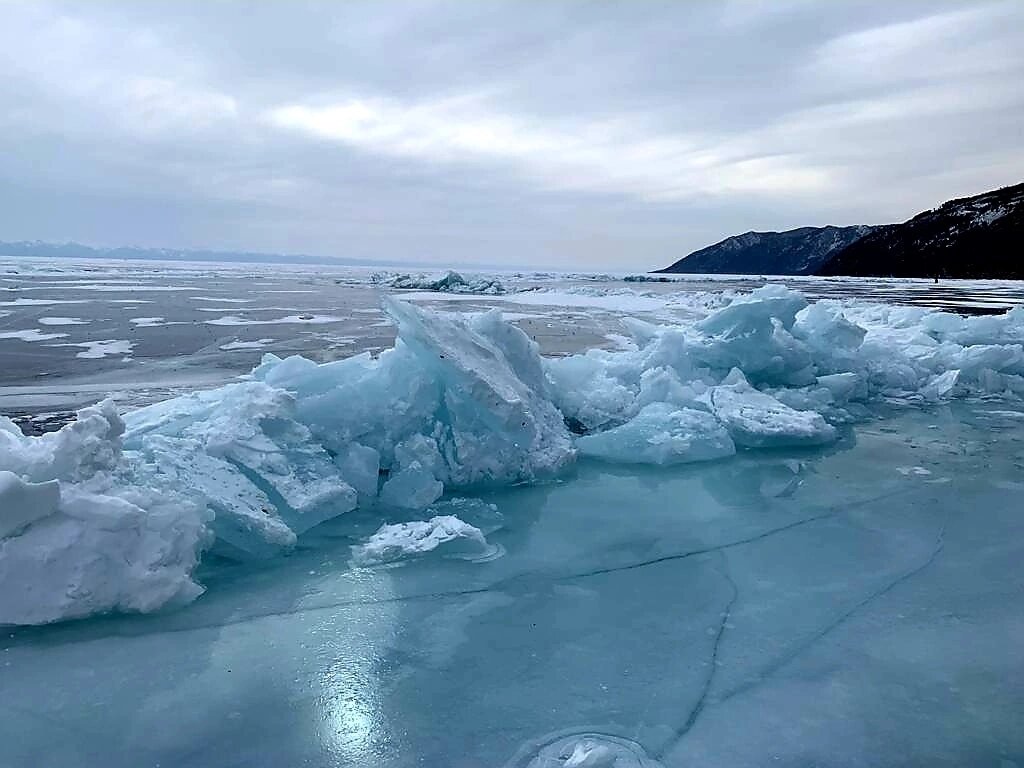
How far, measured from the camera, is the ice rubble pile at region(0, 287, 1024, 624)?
3.34m

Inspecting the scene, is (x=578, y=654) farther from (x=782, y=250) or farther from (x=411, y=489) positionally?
(x=782, y=250)

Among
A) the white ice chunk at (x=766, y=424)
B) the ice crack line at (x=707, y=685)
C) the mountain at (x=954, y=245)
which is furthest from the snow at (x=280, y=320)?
the mountain at (x=954, y=245)

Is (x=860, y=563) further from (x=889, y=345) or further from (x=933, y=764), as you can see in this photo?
(x=889, y=345)

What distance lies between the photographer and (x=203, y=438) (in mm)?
4422

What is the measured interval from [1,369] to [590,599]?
8466mm

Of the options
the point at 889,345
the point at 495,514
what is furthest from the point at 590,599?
the point at 889,345

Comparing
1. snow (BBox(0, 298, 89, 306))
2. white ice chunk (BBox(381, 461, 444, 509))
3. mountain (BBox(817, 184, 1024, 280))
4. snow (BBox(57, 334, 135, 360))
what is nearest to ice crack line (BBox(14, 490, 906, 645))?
white ice chunk (BBox(381, 461, 444, 509))

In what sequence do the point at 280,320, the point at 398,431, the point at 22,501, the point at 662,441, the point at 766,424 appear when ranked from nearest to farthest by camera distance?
the point at 22,501 < the point at 398,431 < the point at 662,441 < the point at 766,424 < the point at 280,320

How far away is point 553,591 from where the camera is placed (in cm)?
363

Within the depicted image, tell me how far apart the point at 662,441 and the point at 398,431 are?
2194 mm

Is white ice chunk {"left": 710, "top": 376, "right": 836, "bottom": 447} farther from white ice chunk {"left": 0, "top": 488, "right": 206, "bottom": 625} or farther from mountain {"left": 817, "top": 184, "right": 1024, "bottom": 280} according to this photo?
mountain {"left": 817, "top": 184, "right": 1024, "bottom": 280}

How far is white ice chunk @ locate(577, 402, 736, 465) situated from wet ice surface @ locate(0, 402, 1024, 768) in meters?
1.27

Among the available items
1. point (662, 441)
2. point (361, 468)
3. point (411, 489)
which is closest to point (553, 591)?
→ point (411, 489)

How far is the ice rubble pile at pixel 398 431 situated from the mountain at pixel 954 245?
5066 cm
